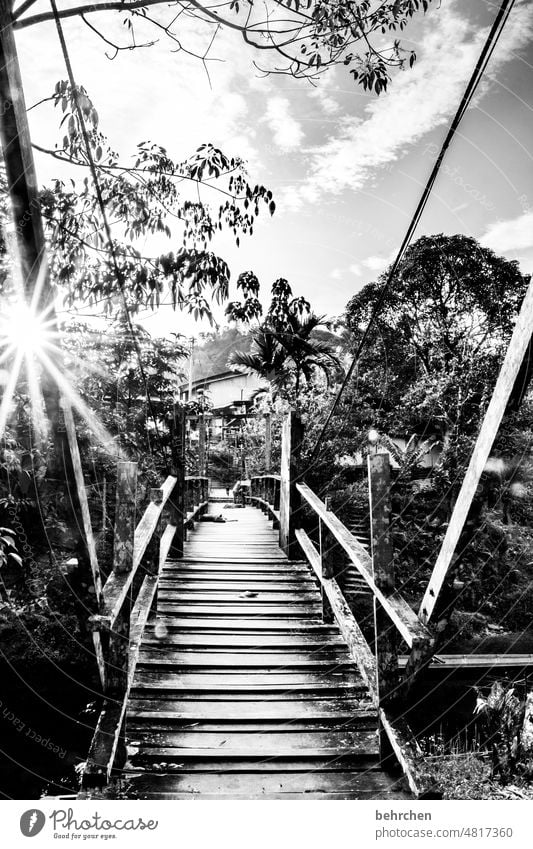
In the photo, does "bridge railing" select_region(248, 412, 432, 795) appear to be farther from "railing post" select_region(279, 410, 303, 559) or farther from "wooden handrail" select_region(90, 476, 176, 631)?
"railing post" select_region(279, 410, 303, 559)

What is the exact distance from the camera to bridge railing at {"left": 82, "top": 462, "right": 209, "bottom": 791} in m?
2.41

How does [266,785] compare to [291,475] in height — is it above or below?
below

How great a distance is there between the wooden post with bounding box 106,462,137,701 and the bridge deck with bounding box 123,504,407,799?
1.32 ft

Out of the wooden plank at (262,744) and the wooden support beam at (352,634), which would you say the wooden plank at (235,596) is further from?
the wooden plank at (262,744)

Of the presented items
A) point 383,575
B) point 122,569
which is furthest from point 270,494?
point 383,575

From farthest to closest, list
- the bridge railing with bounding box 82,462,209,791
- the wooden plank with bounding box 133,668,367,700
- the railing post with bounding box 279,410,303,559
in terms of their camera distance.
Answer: the railing post with bounding box 279,410,303,559, the wooden plank with bounding box 133,668,367,700, the bridge railing with bounding box 82,462,209,791

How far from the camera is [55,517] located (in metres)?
7.65

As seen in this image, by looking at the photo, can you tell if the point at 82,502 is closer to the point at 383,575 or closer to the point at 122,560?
the point at 122,560

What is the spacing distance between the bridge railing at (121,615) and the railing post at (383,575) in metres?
1.43

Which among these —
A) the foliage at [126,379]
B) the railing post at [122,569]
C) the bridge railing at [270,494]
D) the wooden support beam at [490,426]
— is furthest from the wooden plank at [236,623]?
the bridge railing at [270,494]

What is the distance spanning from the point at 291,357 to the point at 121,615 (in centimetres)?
1331

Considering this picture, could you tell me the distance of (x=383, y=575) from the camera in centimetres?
280

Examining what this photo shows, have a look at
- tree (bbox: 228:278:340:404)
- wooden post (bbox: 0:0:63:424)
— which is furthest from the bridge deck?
tree (bbox: 228:278:340:404)

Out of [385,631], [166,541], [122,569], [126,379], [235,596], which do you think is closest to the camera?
[385,631]
